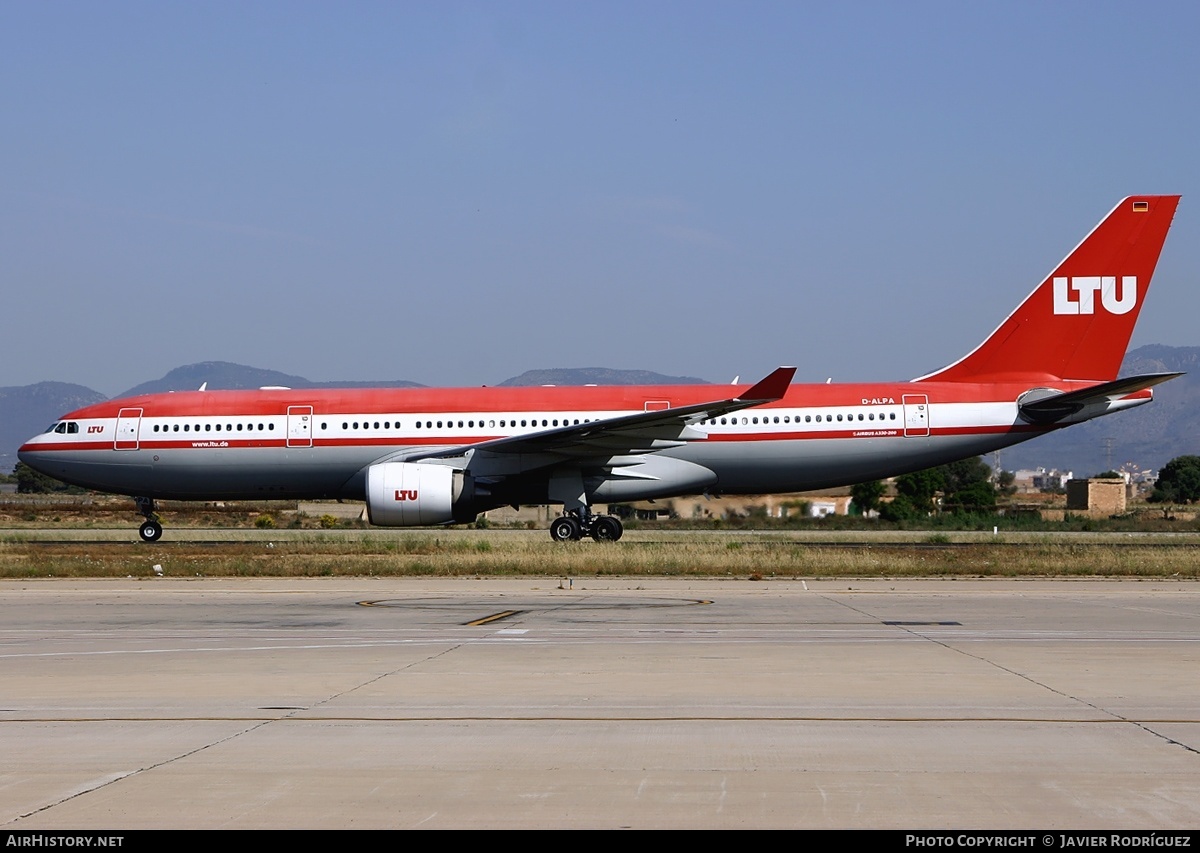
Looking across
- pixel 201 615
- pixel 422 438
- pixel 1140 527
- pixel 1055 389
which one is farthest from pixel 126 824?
pixel 1140 527

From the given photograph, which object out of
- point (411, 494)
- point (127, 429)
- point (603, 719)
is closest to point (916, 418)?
point (411, 494)

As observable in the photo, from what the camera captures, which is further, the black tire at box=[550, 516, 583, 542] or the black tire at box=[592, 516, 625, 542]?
the black tire at box=[592, 516, 625, 542]

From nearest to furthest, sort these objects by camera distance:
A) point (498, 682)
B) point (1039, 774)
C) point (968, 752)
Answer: point (1039, 774), point (968, 752), point (498, 682)

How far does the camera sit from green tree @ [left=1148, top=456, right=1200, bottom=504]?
315 feet

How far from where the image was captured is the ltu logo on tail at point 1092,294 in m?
30.8

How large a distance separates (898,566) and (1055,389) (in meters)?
9.65

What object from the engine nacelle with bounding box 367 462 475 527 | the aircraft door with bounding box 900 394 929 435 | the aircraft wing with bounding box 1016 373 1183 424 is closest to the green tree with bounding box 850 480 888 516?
the aircraft wing with bounding box 1016 373 1183 424

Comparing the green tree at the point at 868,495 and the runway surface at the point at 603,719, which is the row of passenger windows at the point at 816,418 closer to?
the runway surface at the point at 603,719

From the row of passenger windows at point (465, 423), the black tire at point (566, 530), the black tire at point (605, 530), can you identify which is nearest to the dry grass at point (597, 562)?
the black tire at point (566, 530)

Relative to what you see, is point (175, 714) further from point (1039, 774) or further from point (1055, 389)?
point (1055, 389)

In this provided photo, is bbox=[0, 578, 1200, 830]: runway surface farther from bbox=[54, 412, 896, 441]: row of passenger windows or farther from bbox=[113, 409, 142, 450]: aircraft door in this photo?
bbox=[113, 409, 142, 450]: aircraft door

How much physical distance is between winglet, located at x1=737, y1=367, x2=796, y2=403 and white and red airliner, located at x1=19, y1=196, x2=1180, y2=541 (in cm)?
210

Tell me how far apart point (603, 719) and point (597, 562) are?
48.1 ft

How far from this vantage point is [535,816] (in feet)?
18.2
